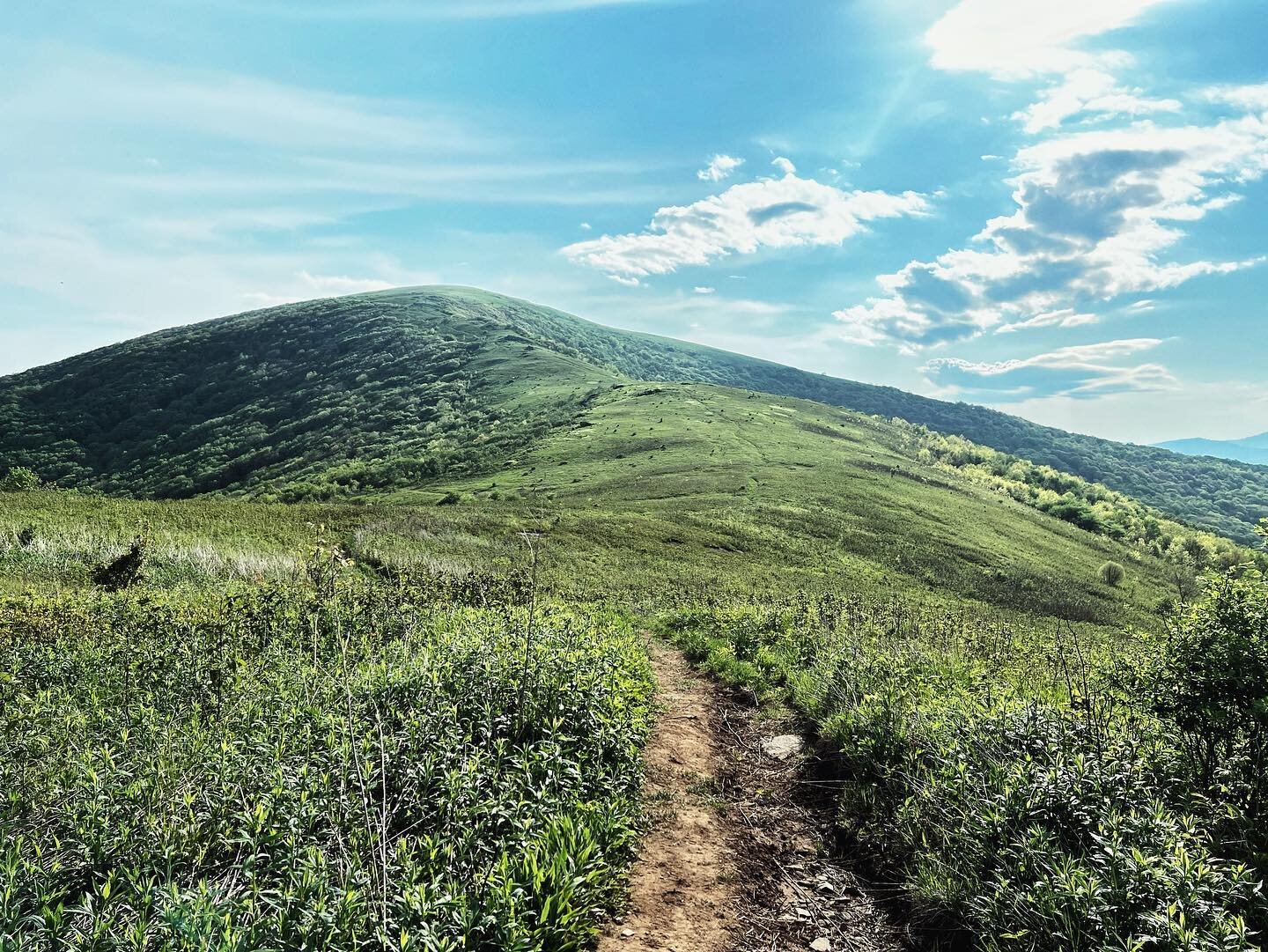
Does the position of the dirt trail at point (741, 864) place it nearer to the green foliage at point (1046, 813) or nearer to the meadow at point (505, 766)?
the meadow at point (505, 766)

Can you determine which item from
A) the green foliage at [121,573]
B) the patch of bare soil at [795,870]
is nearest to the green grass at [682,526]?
the green foliage at [121,573]

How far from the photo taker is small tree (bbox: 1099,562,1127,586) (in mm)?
81812

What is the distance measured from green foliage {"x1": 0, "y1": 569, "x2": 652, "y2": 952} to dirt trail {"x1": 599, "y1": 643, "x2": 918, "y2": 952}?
1.67 ft

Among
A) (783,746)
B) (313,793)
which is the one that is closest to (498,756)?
(313,793)

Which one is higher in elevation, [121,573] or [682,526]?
[121,573]

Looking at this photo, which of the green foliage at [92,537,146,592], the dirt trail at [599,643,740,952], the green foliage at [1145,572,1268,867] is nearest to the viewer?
the dirt trail at [599,643,740,952]

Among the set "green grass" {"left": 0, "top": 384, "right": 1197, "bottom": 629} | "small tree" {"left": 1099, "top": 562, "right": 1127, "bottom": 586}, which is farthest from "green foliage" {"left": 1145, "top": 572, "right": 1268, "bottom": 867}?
"small tree" {"left": 1099, "top": 562, "right": 1127, "bottom": 586}

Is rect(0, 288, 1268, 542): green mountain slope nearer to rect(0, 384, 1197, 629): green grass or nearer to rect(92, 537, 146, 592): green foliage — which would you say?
rect(0, 384, 1197, 629): green grass

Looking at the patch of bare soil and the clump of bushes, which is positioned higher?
the patch of bare soil

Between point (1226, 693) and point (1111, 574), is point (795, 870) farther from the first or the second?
point (1111, 574)

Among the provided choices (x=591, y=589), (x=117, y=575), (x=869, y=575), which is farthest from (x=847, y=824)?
(x=869, y=575)

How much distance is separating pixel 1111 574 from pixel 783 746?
319ft

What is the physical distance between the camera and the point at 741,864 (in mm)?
6262

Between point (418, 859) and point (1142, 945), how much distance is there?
202 inches
